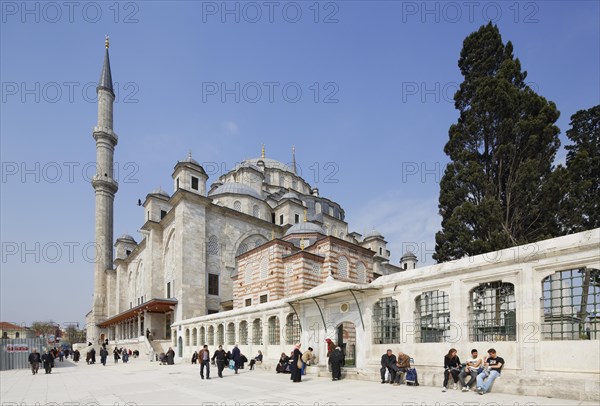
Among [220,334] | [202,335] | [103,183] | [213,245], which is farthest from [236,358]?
[103,183]

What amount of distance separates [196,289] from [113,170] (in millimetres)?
21958

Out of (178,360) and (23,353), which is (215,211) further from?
(23,353)

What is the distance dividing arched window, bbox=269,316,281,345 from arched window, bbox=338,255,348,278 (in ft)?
32.0

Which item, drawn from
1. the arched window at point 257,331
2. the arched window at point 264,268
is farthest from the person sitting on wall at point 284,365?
the arched window at point 264,268

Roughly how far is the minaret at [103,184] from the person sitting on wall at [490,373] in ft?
142

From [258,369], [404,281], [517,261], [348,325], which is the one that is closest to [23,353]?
A: [258,369]

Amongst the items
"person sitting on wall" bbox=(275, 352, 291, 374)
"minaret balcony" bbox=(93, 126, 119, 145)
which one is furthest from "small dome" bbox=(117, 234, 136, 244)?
"person sitting on wall" bbox=(275, 352, 291, 374)

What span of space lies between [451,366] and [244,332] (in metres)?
11.6

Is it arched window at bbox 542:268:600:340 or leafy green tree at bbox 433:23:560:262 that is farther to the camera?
leafy green tree at bbox 433:23:560:262

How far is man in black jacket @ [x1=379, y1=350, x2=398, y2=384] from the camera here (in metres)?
10.8

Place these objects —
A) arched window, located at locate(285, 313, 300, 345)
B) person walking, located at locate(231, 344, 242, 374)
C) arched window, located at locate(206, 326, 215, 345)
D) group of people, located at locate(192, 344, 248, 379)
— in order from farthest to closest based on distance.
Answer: arched window, located at locate(206, 326, 215, 345) → person walking, located at locate(231, 344, 242, 374) → arched window, located at locate(285, 313, 300, 345) → group of people, located at locate(192, 344, 248, 379)

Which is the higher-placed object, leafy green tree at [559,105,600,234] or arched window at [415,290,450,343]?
leafy green tree at [559,105,600,234]

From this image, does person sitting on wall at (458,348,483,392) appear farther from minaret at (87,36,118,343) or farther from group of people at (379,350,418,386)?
minaret at (87,36,118,343)

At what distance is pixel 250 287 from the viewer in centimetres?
2819
